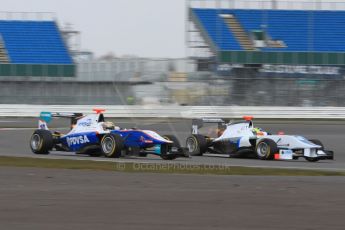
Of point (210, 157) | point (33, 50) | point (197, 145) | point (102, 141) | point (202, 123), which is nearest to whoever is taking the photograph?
point (102, 141)

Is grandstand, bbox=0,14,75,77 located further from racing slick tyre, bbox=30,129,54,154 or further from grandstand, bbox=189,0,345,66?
racing slick tyre, bbox=30,129,54,154

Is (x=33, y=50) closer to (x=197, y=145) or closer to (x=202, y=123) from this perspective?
(x=202, y=123)

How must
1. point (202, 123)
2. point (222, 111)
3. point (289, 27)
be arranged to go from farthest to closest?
point (289, 27) → point (222, 111) → point (202, 123)

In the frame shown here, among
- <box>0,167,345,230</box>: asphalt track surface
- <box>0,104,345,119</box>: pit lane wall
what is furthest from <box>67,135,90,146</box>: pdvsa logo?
<box>0,104,345,119</box>: pit lane wall

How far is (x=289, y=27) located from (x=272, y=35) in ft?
4.35

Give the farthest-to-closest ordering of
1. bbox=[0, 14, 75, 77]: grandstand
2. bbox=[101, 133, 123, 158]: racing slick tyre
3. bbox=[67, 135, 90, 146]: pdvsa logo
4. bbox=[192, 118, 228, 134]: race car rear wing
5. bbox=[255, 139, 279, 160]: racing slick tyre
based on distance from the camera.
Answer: bbox=[0, 14, 75, 77]: grandstand → bbox=[192, 118, 228, 134]: race car rear wing → bbox=[67, 135, 90, 146]: pdvsa logo → bbox=[255, 139, 279, 160]: racing slick tyre → bbox=[101, 133, 123, 158]: racing slick tyre

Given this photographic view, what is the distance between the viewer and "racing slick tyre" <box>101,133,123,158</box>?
653 inches

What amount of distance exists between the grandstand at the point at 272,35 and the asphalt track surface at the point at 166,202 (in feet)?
98.6

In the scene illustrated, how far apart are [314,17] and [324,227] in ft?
130

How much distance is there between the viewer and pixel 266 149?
1742 centimetres

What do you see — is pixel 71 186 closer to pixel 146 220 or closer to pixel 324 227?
pixel 146 220

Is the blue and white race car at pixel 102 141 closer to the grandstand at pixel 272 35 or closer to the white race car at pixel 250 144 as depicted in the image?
the white race car at pixel 250 144

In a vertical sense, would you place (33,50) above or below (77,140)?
above

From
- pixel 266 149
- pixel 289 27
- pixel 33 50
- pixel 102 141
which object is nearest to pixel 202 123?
pixel 266 149
